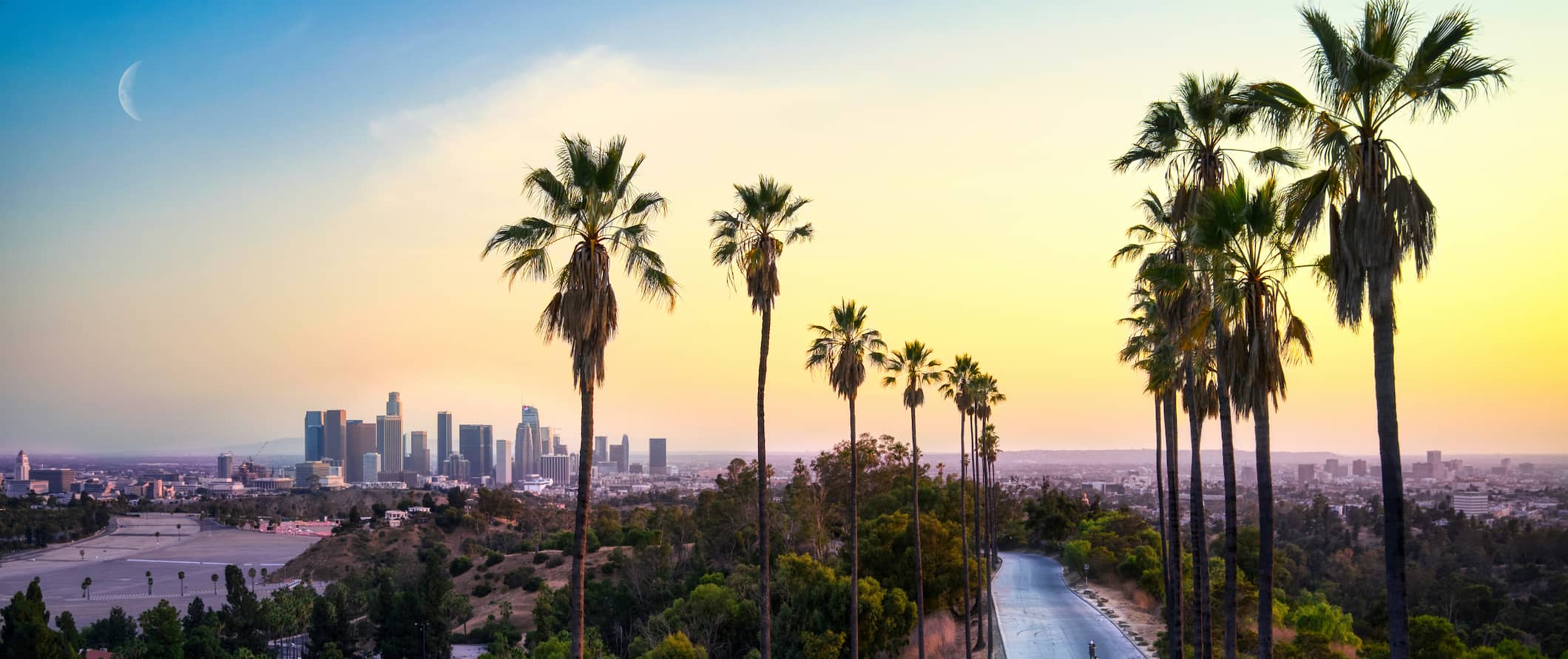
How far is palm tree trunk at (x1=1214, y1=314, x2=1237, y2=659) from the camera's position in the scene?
532 inches

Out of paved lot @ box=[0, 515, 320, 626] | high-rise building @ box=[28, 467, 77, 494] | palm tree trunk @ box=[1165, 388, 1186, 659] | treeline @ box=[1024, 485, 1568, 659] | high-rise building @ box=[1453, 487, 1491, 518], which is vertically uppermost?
palm tree trunk @ box=[1165, 388, 1186, 659]

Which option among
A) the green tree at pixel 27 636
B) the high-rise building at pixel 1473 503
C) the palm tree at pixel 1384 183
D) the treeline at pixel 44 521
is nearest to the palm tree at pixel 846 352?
the palm tree at pixel 1384 183

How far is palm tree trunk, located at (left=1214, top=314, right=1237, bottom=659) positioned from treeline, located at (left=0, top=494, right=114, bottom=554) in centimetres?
12649

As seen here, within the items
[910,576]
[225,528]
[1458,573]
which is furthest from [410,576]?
[225,528]

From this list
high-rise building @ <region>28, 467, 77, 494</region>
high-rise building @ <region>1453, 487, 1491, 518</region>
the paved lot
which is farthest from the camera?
high-rise building @ <region>28, 467, 77, 494</region>

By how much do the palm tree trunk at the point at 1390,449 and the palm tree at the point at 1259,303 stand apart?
2.29m

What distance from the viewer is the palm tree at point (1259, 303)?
1256 cm

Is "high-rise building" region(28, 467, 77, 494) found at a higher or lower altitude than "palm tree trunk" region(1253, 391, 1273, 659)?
lower

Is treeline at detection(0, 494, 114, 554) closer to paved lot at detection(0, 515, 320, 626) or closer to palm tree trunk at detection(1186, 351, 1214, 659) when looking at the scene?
paved lot at detection(0, 515, 320, 626)

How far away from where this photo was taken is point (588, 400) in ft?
50.8

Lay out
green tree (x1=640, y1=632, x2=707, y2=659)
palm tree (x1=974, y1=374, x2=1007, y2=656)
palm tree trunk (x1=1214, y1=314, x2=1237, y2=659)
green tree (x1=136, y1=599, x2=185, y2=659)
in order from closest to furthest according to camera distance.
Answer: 1. palm tree trunk (x1=1214, y1=314, x2=1237, y2=659)
2. green tree (x1=640, y1=632, x2=707, y2=659)
3. palm tree (x1=974, y1=374, x2=1007, y2=656)
4. green tree (x1=136, y1=599, x2=185, y2=659)

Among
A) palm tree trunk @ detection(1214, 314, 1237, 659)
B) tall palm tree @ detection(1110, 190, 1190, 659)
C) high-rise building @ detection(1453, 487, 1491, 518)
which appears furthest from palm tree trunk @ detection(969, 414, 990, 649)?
high-rise building @ detection(1453, 487, 1491, 518)

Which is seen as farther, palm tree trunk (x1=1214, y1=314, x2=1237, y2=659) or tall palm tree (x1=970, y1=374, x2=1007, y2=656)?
tall palm tree (x1=970, y1=374, x2=1007, y2=656)

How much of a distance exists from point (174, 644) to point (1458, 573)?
66.1 metres
